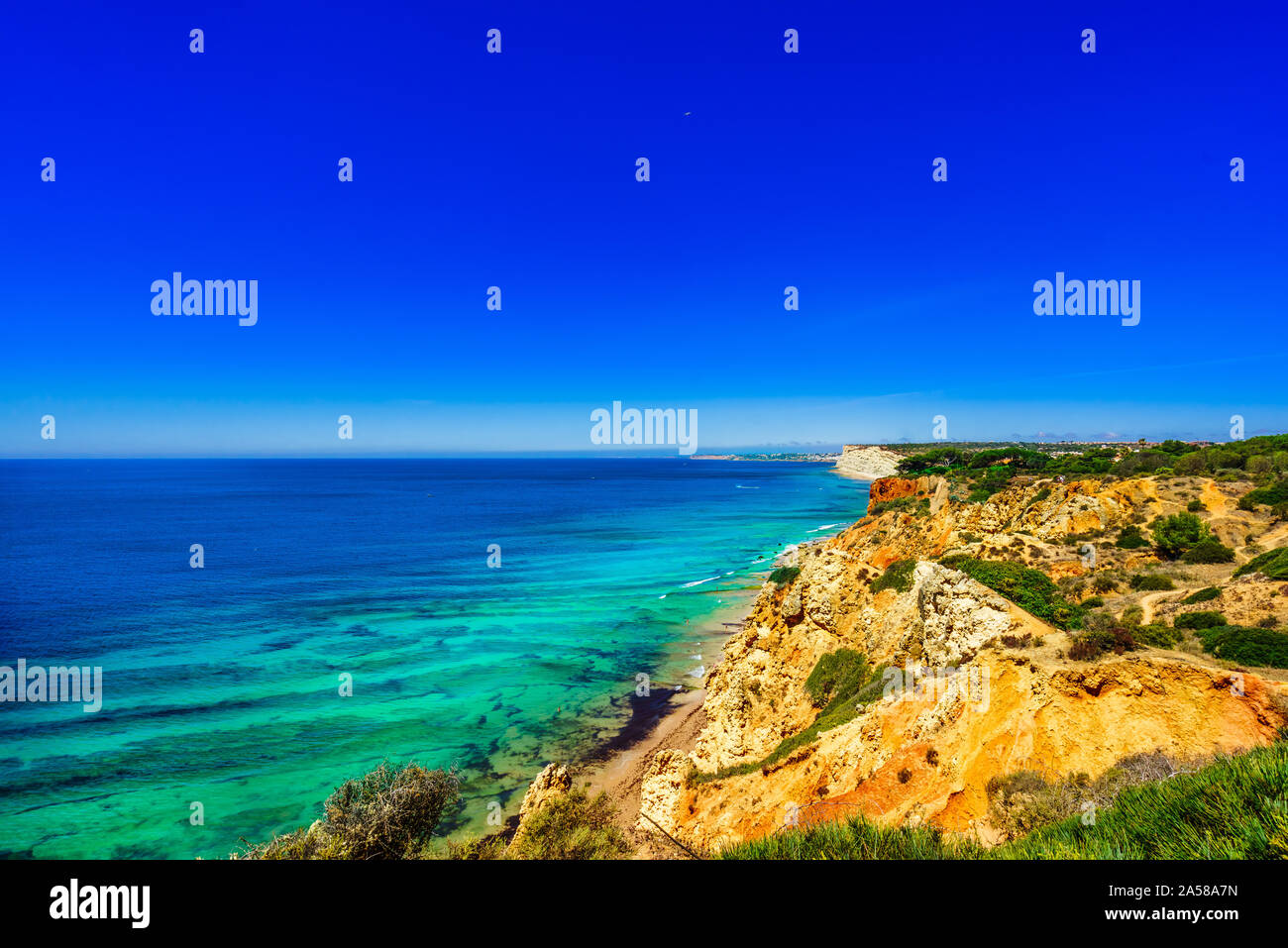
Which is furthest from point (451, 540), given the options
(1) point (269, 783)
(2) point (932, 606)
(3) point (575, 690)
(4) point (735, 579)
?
(2) point (932, 606)

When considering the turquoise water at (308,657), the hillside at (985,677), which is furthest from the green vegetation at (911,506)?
the hillside at (985,677)

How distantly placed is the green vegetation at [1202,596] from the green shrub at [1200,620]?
1.44 metres

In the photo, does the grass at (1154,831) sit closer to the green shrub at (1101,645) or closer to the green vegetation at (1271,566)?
the green shrub at (1101,645)

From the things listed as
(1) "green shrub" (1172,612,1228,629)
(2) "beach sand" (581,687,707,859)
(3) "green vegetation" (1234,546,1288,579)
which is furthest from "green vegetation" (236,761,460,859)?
(3) "green vegetation" (1234,546,1288,579)

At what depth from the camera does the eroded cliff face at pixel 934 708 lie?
343 inches

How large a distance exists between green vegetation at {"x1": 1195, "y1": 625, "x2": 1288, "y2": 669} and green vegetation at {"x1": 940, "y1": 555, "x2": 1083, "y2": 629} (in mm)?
2618

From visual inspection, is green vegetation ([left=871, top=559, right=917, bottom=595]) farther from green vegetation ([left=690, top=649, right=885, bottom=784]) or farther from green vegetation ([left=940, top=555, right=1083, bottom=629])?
green vegetation ([left=690, top=649, right=885, bottom=784])

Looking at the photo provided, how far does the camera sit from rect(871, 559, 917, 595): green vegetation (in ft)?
58.0

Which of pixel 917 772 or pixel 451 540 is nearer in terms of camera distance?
pixel 917 772

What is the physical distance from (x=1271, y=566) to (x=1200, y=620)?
14.7 feet

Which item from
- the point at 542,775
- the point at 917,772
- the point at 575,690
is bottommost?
the point at 575,690

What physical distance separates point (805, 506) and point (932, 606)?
90737mm
